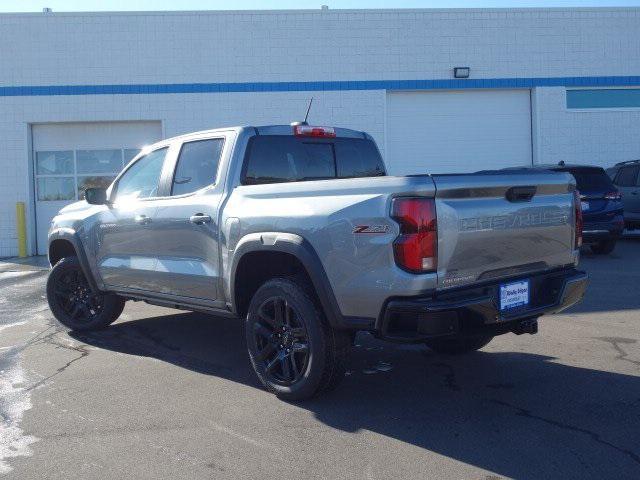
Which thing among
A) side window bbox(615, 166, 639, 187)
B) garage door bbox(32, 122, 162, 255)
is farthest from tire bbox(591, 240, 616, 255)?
garage door bbox(32, 122, 162, 255)

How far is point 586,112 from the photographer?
1817 cm

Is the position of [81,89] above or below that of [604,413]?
above

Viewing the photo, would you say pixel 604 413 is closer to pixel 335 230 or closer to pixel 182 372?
pixel 335 230

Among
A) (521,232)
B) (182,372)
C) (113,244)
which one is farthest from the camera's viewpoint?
(113,244)

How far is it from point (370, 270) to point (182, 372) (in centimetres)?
228

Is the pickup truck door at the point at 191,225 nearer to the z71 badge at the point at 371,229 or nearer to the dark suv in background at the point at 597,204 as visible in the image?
the z71 badge at the point at 371,229

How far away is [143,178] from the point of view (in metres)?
6.78

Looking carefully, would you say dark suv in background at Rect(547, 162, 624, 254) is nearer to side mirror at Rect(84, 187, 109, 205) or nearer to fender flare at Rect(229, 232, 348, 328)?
side mirror at Rect(84, 187, 109, 205)

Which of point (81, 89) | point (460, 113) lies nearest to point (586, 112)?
point (460, 113)

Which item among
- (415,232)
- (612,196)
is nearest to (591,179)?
(612,196)

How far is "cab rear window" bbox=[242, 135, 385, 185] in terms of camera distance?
5766 millimetres

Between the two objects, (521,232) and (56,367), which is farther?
(56,367)

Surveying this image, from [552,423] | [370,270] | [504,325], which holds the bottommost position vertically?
[552,423]

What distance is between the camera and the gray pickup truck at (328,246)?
432 centimetres
